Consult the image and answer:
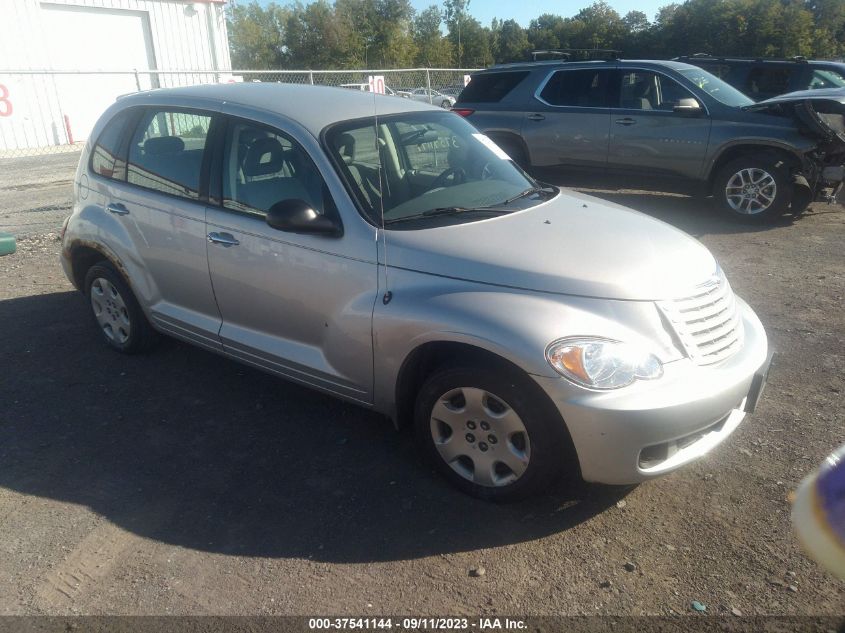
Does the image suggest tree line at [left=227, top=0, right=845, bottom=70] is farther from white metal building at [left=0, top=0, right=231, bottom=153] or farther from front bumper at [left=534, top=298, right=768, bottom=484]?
front bumper at [left=534, top=298, right=768, bottom=484]

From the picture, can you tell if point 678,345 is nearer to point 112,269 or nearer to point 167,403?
point 167,403

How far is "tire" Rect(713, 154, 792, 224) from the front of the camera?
821 centimetres

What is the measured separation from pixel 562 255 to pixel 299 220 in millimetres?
1290

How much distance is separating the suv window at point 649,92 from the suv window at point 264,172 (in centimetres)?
646

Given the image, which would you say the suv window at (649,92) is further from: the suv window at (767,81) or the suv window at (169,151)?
the suv window at (169,151)

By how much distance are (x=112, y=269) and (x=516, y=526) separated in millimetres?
3321

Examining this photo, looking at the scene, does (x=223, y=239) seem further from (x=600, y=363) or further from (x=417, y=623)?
(x=417, y=623)

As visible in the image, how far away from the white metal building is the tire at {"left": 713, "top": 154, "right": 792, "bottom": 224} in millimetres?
14540

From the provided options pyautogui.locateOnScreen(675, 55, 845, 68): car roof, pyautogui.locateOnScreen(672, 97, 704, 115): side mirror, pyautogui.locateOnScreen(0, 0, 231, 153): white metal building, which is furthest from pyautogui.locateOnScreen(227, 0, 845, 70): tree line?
pyautogui.locateOnScreen(672, 97, 704, 115): side mirror

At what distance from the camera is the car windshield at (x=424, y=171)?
3.68 meters

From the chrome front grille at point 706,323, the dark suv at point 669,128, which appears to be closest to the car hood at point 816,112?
the dark suv at point 669,128

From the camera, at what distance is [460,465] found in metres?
3.39

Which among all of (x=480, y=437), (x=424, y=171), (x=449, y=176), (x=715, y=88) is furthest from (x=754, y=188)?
(x=480, y=437)

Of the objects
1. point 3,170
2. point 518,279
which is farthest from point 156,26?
point 518,279
